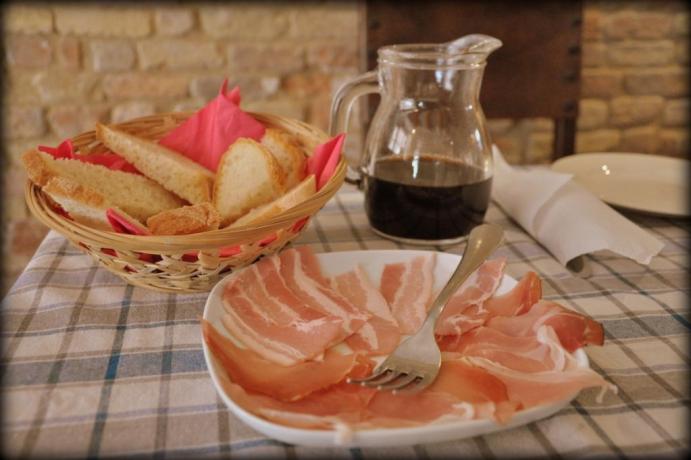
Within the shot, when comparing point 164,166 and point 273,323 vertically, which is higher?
point 164,166

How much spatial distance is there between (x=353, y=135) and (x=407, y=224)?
1141 millimetres

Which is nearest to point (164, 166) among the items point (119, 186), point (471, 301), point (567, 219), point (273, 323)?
point (119, 186)

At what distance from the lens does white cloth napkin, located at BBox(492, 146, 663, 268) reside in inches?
30.2

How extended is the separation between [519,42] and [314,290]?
887 mm

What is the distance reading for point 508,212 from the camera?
934mm

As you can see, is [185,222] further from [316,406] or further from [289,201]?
[316,406]

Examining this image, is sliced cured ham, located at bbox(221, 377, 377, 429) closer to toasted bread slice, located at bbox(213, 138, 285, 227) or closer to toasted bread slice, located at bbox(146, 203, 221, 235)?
toasted bread slice, located at bbox(146, 203, 221, 235)

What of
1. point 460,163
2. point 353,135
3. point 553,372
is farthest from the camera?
point 353,135

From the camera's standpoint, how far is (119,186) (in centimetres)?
77

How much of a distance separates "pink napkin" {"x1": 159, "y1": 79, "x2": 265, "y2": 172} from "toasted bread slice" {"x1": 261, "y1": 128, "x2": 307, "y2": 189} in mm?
39

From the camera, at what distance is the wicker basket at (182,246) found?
58 centimetres

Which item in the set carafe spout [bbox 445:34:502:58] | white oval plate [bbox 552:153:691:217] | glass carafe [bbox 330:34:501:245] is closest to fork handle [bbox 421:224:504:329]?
glass carafe [bbox 330:34:501:245]

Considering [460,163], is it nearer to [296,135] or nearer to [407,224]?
[407,224]

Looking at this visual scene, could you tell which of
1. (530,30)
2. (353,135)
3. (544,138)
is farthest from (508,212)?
(544,138)
